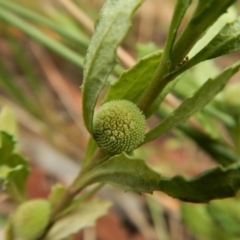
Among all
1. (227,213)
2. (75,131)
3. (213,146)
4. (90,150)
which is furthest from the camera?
(75,131)

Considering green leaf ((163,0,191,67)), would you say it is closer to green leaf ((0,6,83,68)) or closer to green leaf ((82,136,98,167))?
green leaf ((82,136,98,167))

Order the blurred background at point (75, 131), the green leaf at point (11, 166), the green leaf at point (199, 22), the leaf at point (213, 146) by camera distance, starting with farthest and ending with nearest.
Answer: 1. the blurred background at point (75, 131)
2. the leaf at point (213, 146)
3. the green leaf at point (11, 166)
4. the green leaf at point (199, 22)

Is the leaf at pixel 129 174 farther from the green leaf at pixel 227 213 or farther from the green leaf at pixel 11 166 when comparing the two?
the green leaf at pixel 227 213

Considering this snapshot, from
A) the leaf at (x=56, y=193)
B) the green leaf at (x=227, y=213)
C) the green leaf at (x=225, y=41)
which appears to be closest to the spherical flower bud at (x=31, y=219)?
the leaf at (x=56, y=193)

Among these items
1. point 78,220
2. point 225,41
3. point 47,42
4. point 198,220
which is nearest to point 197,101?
point 225,41

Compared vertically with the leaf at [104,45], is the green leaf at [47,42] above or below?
below

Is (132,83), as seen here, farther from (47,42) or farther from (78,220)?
(47,42)

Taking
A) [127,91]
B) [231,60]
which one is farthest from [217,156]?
[231,60]
